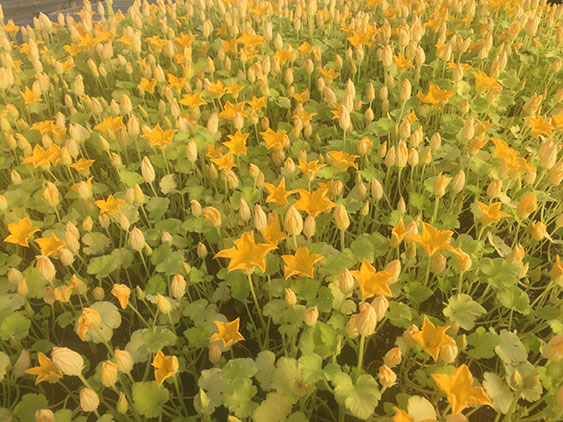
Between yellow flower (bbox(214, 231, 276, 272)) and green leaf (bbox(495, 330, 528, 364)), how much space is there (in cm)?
84

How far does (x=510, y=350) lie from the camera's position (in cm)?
142

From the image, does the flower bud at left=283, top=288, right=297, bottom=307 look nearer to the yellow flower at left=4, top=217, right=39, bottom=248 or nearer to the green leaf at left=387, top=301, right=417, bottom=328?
the green leaf at left=387, top=301, right=417, bottom=328

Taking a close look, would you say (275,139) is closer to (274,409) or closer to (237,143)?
(237,143)

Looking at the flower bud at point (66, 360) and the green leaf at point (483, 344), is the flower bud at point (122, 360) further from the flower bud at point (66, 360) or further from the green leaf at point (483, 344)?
the green leaf at point (483, 344)

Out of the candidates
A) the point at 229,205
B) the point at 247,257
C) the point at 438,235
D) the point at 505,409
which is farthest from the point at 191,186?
the point at 505,409

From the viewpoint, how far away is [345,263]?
5.46 ft

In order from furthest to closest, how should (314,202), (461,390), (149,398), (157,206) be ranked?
(157,206), (314,202), (149,398), (461,390)

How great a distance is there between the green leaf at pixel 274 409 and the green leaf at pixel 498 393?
2.06ft

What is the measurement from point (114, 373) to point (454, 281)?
143cm

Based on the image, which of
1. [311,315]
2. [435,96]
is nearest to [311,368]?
[311,315]

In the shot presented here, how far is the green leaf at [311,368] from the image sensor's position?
128cm

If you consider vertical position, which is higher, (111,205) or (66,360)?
(111,205)

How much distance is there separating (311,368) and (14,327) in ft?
4.05

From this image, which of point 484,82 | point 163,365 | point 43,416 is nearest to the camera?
point 43,416
